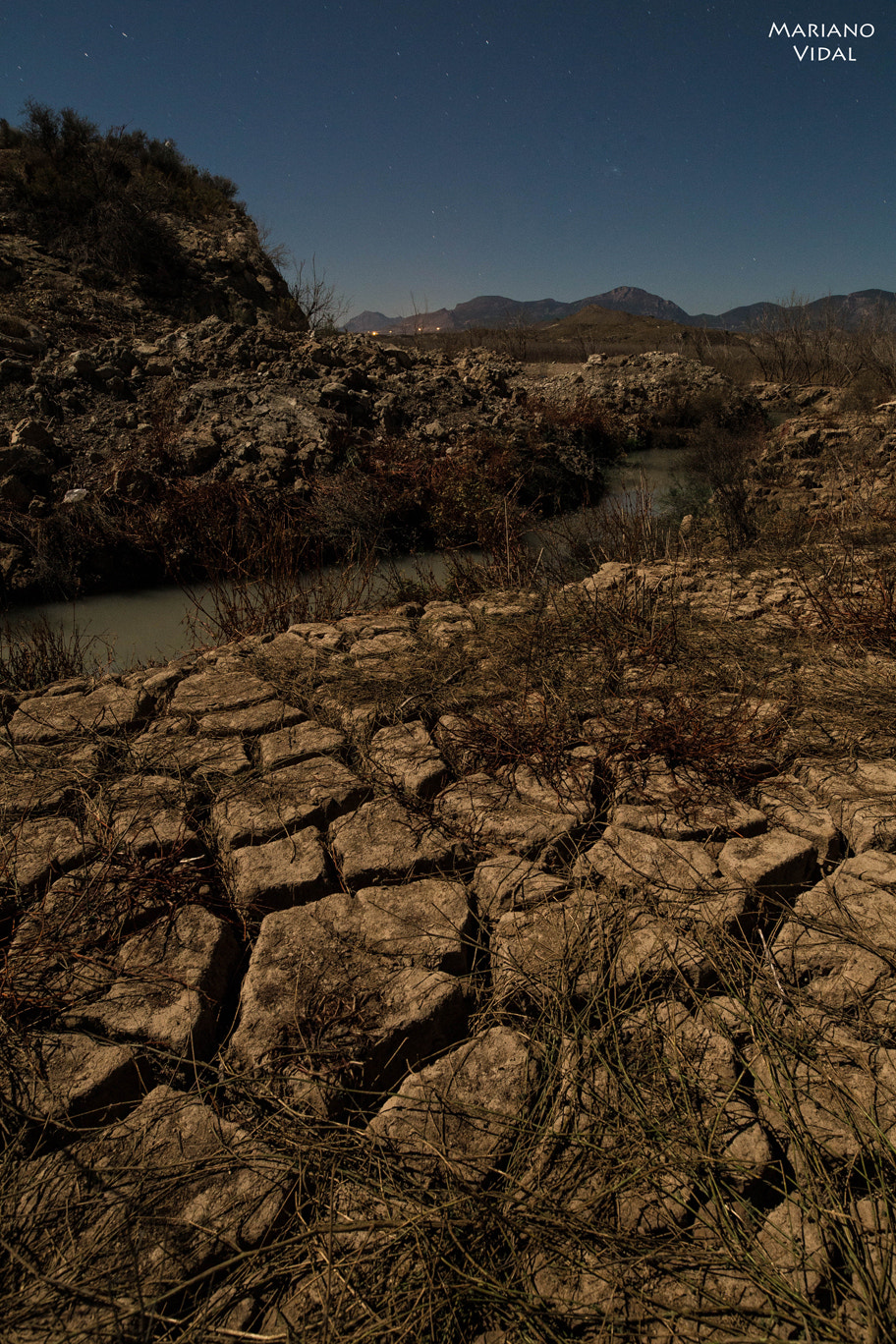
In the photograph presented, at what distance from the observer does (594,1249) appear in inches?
58.2

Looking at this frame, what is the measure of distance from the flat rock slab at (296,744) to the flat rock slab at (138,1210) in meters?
1.39

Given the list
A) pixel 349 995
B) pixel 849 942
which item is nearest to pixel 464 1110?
pixel 349 995

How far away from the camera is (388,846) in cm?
245

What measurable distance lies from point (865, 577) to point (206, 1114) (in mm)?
4598

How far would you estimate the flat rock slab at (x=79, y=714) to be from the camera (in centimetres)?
322

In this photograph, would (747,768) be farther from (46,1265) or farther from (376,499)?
(376,499)

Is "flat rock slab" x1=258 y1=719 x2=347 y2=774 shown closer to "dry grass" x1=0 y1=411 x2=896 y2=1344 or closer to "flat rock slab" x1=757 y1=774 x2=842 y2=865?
"dry grass" x1=0 y1=411 x2=896 y2=1344

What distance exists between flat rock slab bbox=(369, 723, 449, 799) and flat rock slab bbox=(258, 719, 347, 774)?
190 mm

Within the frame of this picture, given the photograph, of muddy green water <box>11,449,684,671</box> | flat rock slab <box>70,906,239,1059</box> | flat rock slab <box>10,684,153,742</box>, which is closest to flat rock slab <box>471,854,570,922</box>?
flat rock slab <box>70,906,239,1059</box>

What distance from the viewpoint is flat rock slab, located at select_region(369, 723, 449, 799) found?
2750 mm

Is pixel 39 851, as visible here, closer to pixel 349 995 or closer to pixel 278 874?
pixel 278 874

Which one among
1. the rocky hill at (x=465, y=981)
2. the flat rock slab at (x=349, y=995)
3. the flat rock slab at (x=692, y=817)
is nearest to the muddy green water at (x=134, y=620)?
the rocky hill at (x=465, y=981)

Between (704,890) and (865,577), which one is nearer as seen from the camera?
(704,890)

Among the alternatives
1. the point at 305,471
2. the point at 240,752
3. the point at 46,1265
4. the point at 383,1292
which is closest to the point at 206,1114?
the point at 46,1265
